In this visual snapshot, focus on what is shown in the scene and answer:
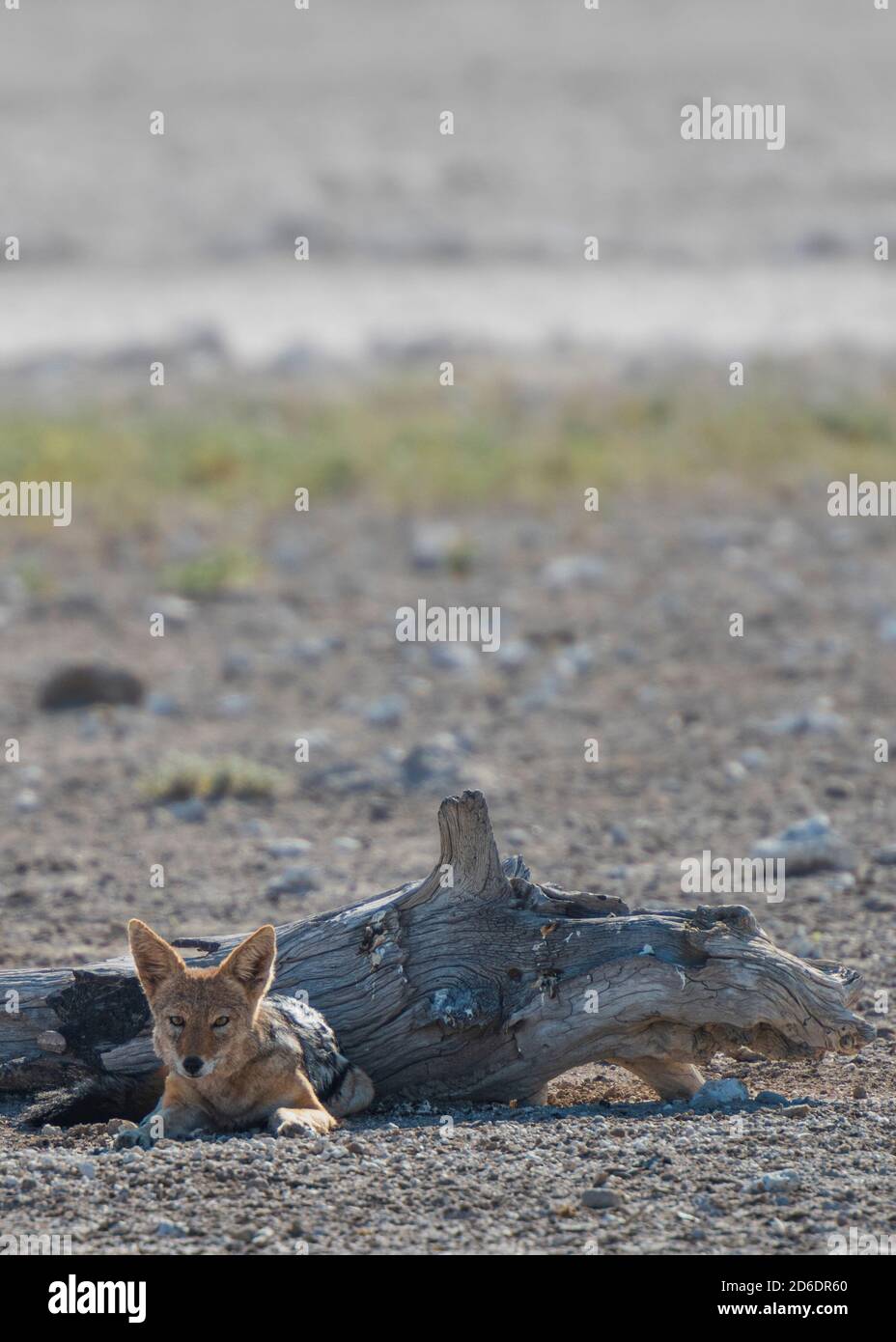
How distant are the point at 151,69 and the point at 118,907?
53357 millimetres

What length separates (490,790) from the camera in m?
10.7

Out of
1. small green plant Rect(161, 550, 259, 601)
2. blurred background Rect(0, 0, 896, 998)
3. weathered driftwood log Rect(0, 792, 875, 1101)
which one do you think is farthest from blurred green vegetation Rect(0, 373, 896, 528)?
weathered driftwood log Rect(0, 792, 875, 1101)

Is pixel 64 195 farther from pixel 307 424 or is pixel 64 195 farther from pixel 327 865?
pixel 327 865

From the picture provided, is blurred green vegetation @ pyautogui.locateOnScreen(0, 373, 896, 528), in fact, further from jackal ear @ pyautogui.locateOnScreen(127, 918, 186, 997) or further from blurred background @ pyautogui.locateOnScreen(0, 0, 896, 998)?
jackal ear @ pyautogui.locateOnScreen(127, 918, 186, 997)

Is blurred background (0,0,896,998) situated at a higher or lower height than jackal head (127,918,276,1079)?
higher

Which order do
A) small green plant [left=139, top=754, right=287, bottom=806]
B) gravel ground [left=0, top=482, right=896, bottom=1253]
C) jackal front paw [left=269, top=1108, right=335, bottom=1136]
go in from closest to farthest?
gravel ground [left=0, top=482, right=896, bottom=1253] → jackal front paw [left=269, top=1108, right=335, bottom=1136] → small green plant [left=139, top=754, right=287, bottom=806]

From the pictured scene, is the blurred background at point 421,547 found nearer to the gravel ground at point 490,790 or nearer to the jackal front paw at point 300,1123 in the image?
the gravel ground at point 490,790

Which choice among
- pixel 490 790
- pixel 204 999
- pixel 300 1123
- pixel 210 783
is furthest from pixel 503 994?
pixel 210 783

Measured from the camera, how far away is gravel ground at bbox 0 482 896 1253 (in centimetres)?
493

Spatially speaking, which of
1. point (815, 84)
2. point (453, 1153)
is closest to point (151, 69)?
point (815, 84)

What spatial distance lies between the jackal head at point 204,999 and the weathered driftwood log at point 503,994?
1.86 ft

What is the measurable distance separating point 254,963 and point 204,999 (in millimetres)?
187
